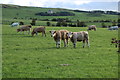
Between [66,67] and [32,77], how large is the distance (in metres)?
2.52

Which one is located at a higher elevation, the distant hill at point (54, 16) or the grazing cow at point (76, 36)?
the distant hill at point (54, 16)

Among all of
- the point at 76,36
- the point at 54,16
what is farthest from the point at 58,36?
the point at 54,16

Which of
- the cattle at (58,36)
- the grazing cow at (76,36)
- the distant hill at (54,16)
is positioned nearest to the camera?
the grazing cow at (76,36)

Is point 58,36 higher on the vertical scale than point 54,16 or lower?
→ lower

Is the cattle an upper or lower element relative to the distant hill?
lower

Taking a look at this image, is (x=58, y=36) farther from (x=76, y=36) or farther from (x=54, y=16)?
(x=54, y=16)

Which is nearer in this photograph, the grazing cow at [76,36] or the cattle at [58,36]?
the grazing cow at [76,36]

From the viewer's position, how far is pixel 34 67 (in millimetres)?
12055

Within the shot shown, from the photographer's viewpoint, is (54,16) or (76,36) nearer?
(76,36)

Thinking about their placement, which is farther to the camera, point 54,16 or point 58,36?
point 54,16

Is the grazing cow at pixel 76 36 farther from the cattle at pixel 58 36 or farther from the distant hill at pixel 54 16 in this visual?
the distant hill at pixel 54 16

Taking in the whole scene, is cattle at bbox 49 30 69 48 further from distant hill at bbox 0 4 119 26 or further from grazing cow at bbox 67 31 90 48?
distant hill at bbox 0 4 119 26

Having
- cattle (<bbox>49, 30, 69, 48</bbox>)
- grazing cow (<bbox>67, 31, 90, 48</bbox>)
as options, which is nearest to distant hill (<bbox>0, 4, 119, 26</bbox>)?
cattle (<bbox>49, 30, 69, 48</bbox>)

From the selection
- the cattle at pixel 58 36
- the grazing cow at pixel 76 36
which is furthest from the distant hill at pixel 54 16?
the grazing cow at pixel 76 36
